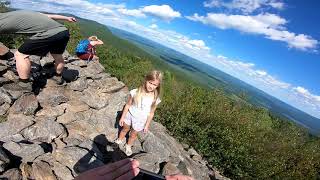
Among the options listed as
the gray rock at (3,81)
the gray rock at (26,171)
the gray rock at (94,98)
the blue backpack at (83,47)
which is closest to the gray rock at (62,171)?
the gray rock at (26,171)

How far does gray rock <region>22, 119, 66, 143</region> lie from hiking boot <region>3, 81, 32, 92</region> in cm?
127

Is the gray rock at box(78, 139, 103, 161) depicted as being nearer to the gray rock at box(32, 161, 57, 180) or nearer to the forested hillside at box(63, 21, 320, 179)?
the gray rock at box(32, 161, 57, 180)

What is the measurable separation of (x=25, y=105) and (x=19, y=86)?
2.00ft

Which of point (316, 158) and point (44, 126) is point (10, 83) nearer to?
point (44, 126)

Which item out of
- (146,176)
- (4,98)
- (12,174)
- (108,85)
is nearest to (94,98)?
(108,85)

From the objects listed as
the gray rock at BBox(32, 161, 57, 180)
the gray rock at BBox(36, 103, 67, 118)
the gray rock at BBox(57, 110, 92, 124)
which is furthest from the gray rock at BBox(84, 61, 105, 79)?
the gray rock at BBox(32, 161, 57, 180)

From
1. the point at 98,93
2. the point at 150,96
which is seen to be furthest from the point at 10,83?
the point at 150,96

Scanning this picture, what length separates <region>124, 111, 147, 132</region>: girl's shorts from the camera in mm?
8344

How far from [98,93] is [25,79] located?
260cm

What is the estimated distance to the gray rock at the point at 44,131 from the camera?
7.51m

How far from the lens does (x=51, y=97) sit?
9.20m

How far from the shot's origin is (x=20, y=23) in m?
7.45

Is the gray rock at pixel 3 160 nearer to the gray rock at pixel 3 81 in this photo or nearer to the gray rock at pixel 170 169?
the gray rock at pixel 3 81

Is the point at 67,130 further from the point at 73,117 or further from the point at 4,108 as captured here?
the point at 4,108
